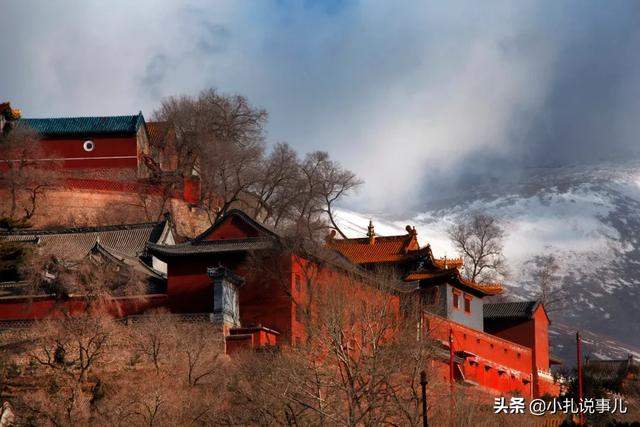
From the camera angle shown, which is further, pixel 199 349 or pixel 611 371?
pixel 611 371

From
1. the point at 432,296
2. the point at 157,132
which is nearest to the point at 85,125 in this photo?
the point at 157,132

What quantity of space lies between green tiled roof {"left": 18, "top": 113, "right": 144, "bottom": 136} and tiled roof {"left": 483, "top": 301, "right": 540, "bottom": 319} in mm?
17923

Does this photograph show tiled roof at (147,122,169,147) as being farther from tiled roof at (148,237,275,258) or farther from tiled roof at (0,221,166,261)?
tiled roof at (148,237,275,258)

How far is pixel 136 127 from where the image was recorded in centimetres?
6253

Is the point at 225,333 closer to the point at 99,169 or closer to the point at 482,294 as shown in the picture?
the point at 482,294

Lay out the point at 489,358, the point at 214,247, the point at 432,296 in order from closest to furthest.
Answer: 1. the point at 214,247
2. the point at 432,296
3. the point at 489,358

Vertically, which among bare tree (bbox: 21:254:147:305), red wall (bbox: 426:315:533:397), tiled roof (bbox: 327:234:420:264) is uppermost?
tiled roof (bbox: 327:234:420:264)

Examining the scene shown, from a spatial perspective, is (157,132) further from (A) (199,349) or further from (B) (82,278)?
(A) (199,349)

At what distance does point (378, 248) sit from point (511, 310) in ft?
23.8

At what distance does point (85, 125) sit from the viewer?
62906 millimetres

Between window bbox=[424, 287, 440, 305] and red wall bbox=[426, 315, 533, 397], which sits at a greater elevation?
window bbox=[424, 287, 440, 305]

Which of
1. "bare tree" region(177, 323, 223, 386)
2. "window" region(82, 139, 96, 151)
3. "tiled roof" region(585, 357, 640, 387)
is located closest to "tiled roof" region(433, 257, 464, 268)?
"tiled roof" region(585, 357, 640, 387)

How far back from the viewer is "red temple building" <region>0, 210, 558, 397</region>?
138ft

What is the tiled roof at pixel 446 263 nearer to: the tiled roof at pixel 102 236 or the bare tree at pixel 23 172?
the tiled roof at pixel 102 236
